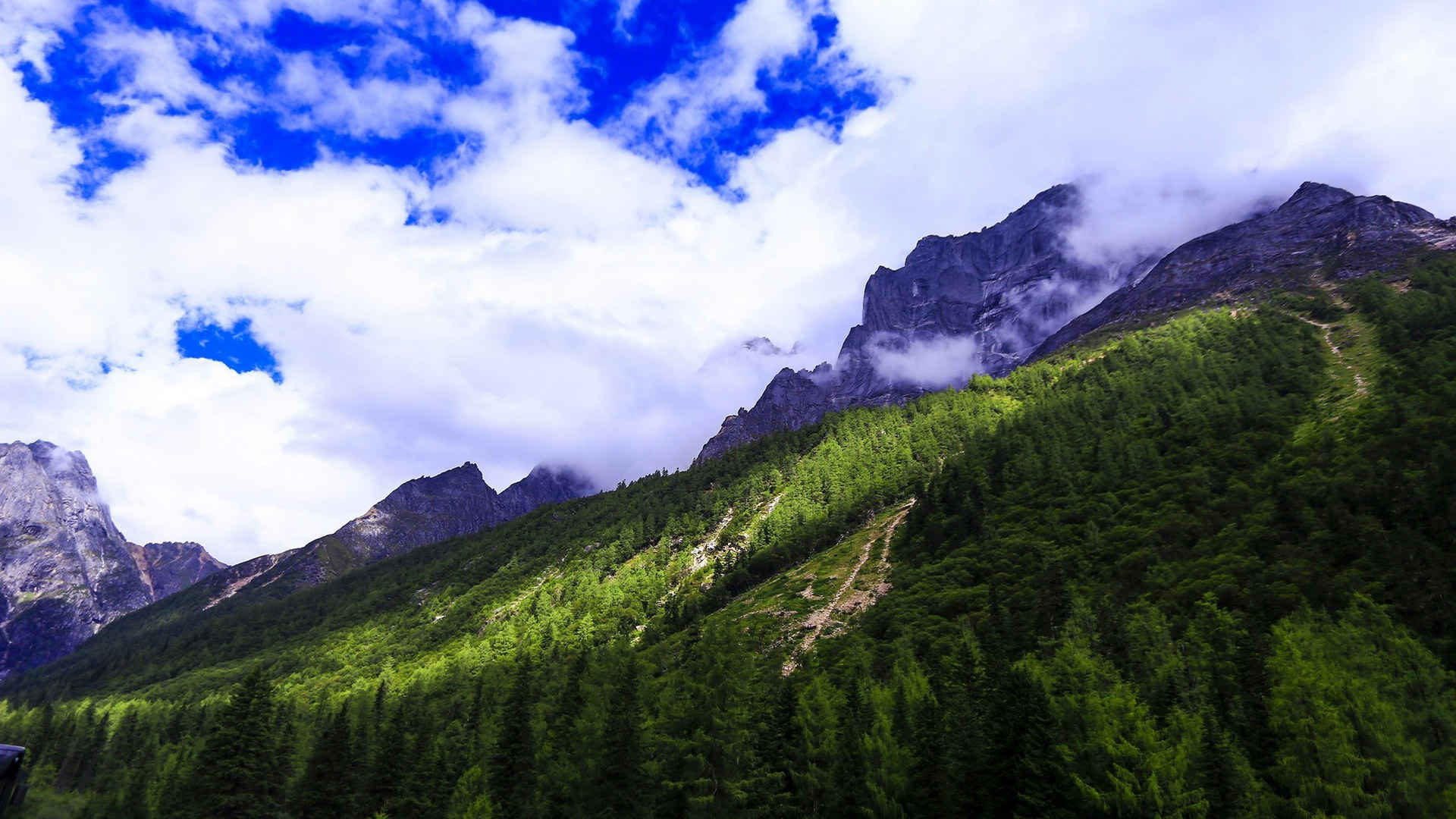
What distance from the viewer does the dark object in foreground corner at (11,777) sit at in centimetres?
2459

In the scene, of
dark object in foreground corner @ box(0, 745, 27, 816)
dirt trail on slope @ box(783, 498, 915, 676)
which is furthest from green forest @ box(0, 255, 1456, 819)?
dark object in foreground corner @ box(0, 745, 27, 816)

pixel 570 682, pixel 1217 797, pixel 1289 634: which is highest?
pixel 570 682

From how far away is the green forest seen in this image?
47.9m

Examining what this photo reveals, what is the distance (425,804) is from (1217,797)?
65.7 m

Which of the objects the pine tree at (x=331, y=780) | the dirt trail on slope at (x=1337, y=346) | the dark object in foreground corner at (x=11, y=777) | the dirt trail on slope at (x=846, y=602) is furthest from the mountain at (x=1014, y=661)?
the dark object in foreground corner at (x=11, y=777)

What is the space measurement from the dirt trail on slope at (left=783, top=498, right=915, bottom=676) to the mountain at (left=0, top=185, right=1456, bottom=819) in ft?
3.21


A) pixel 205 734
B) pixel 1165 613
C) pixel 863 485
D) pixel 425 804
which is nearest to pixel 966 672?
pixel 1165 613

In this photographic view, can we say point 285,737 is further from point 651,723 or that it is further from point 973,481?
point 973,481

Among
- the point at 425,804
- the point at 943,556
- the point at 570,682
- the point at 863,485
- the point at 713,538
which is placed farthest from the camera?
the point at 713,538

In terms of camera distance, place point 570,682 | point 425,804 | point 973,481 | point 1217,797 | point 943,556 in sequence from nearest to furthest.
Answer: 1. point 1217,797
2. point 425,804
3. point 570,682
4. point 943,556
5. point 973,481

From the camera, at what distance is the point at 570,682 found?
73.8 metres

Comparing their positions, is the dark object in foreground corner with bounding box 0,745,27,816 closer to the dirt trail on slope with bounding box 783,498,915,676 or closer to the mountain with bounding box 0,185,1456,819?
the mountain with bounding box 0,185,1456,819

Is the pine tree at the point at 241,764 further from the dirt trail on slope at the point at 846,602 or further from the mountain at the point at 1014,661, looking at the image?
the dirt trail on slope at the point at 846,602

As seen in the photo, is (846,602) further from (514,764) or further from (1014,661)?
(514,764)
